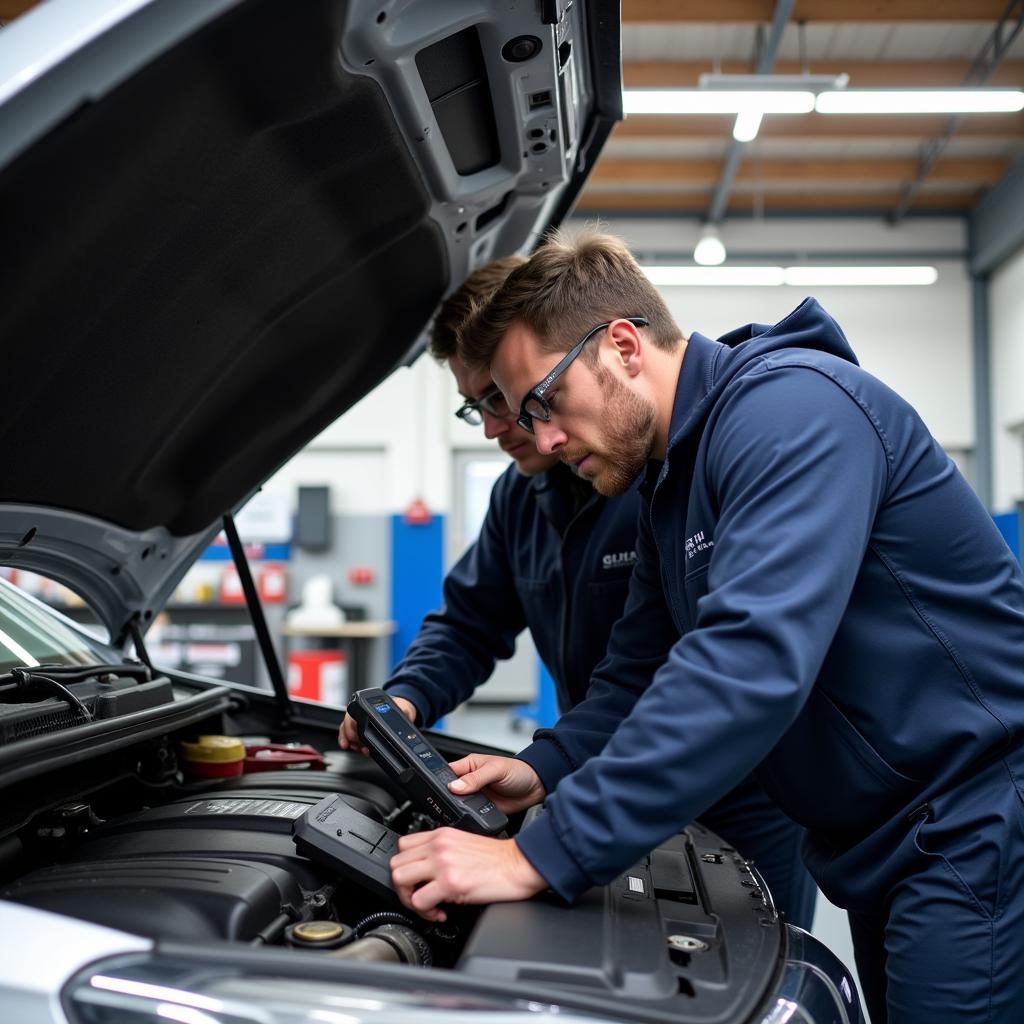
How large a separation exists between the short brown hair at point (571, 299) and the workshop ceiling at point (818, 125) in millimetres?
4074

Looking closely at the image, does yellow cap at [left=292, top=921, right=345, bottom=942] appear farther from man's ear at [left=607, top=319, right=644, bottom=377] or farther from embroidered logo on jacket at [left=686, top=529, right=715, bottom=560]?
man's ear at [left=607, top=319, right=644, bottom=377]

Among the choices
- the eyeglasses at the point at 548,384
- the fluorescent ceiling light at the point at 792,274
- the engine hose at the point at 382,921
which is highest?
the fluorescent ceiling light at the point at 792,274

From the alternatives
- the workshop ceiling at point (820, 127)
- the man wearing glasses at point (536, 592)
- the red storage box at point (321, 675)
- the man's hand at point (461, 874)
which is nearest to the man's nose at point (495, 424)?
the man wearing glasses at point (536, 592)

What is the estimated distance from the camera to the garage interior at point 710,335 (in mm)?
6934

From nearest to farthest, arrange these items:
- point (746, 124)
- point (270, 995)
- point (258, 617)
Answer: point (270, 995)
point (258, 617)
point (746, 124)

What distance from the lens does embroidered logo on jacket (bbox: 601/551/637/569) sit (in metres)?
1.76

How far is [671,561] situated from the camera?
1305mm

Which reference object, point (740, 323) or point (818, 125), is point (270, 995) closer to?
point (818, 125)

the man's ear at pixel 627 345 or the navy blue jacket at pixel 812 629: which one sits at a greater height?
the man's ear at pixel 627 345

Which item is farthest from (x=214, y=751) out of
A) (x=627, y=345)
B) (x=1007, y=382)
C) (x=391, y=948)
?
(x=1007, y=382)

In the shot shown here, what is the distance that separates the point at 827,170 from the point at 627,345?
6.88 metres

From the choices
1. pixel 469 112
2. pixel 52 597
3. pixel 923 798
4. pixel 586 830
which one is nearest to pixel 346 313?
pixel 469 112

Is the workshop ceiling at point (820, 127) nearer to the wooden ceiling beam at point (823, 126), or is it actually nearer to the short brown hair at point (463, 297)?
the wooden ceiling beam at point (823, 126)

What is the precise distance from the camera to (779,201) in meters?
8.08
